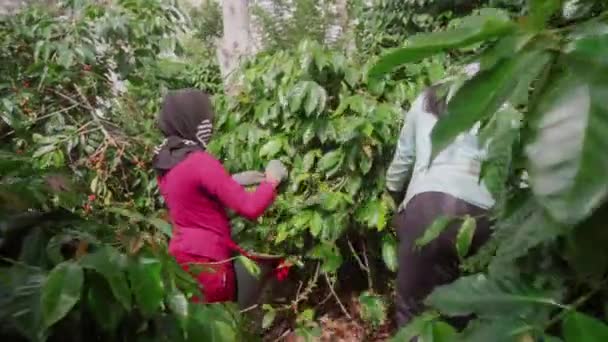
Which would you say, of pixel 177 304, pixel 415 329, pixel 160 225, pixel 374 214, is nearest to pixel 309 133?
pixel 374 214

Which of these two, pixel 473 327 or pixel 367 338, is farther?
pixel 367 338

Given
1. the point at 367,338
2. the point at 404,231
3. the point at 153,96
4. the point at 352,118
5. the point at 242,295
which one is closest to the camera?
the point at 404,231

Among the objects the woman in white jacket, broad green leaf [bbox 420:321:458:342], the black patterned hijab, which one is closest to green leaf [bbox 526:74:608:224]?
broad green leaf [bbox 420:321:458:342]

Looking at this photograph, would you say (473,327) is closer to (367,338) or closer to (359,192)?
(359,192)

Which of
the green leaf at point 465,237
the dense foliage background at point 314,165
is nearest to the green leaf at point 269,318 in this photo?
the dense foliage background at point 314,165

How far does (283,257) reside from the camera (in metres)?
3.37

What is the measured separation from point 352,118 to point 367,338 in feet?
4.38

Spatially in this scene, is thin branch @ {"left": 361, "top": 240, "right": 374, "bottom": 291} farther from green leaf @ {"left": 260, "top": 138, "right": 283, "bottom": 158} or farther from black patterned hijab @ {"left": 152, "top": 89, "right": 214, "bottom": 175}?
black patterned hijab @ {"left": 152, "top": 89, "right": 214, "bottom": 175}

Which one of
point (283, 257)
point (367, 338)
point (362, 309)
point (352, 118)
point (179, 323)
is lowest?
point (367, 338)

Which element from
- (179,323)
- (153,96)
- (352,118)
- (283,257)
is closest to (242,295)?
(283,257)

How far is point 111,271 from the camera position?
900 millimetres

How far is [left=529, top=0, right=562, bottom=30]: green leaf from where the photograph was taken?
584 mm

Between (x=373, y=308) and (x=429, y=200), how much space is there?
1.23 meters

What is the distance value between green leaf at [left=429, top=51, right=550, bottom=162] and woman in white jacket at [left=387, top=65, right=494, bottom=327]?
1500 mm
